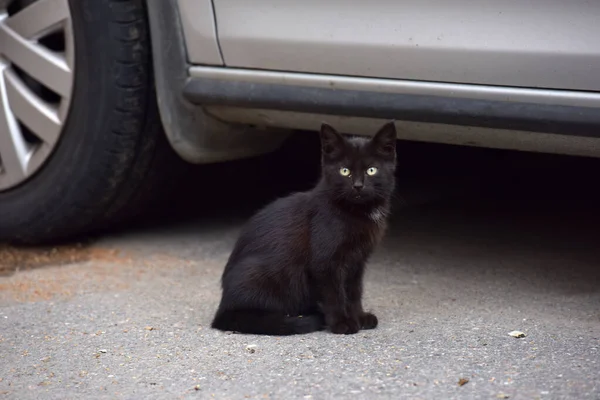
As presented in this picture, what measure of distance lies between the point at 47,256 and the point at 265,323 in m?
1.66

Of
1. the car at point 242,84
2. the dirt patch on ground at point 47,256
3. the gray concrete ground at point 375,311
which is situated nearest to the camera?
the gray concrete ground at point 375,311

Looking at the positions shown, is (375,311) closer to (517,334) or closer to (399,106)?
(517,334)

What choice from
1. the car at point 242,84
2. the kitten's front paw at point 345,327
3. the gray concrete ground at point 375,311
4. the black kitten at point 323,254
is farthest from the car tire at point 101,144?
→ the kitten's front paw at point 345,327

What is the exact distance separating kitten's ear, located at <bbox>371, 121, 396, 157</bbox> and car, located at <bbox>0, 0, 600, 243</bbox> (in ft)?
0.53

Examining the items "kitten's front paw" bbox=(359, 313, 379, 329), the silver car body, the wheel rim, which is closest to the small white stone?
"kitten's front paw" bbox=(359, 313, 379, 329)

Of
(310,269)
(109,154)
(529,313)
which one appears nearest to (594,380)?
(529,313)

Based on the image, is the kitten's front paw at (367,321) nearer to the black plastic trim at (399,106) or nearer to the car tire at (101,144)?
the black plastic trim at (399,106)

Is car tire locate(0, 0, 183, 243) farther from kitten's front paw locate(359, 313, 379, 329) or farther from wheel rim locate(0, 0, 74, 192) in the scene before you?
kitten's front paw locate(359, 313, 379, 329)

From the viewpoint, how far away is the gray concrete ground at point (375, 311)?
2.69 metres

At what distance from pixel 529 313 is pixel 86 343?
161 cm

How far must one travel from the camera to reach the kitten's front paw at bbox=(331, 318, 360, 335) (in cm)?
321

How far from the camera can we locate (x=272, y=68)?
12.2 feet

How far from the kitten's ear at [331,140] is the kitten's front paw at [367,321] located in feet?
1.99

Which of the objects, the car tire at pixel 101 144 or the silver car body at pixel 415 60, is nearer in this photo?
the silver car body at pixel 415 60
